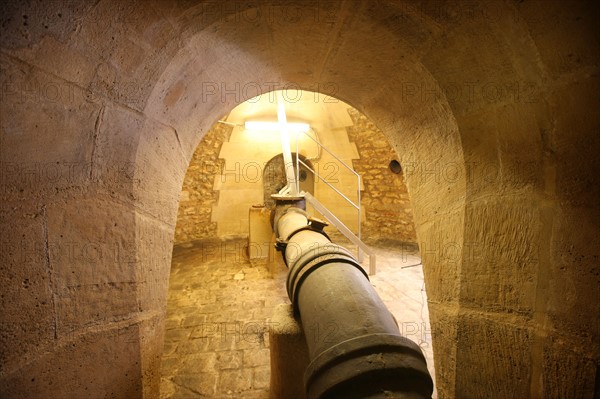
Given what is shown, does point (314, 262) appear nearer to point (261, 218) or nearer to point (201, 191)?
point (261, 218)

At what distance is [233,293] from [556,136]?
432 centimetres

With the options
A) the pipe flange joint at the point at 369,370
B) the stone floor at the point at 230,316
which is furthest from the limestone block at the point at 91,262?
the stone floor at the point at 230,316

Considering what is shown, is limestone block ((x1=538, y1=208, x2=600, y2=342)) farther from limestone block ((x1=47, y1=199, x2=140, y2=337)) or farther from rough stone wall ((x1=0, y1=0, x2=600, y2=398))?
limestone block ((x1=47, y1=199, x2=140, y2=337))

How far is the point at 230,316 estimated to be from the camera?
3.70m

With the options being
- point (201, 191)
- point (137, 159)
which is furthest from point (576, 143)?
point (201, 191)

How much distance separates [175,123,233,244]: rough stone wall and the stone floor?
2.68 ft

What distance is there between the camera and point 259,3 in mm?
972

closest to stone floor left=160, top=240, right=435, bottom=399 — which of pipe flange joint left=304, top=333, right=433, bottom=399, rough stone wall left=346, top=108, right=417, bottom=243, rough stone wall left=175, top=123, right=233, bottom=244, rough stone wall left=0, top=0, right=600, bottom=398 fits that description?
rough stone wall left=175, top=123, right=233, bottom=244

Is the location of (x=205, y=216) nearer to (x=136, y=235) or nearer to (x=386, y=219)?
(x=386, y=219)

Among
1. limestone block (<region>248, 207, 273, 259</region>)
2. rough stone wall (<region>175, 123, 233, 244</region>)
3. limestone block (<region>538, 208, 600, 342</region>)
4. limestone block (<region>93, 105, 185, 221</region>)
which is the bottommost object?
limestone block (<region>538, 208, 600, 342</region>)

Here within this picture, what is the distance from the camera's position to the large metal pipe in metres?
0.93

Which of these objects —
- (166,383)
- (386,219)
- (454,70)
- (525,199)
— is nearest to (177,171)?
(454,70)

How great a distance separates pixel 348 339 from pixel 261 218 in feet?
14.5

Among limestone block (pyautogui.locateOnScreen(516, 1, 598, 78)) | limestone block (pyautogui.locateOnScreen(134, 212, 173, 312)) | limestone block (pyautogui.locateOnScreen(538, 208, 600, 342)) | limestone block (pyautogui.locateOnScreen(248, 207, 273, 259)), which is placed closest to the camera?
limestone block (pyautogui.locateOnScreen(516, 1, 598, 78))
